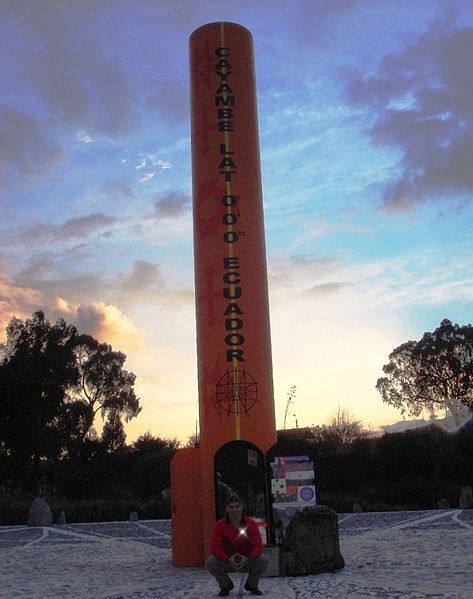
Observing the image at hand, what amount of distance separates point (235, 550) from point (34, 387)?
35.4m

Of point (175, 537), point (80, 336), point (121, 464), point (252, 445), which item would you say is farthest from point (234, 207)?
point (80, 336)

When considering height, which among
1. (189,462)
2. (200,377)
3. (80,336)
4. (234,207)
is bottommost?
(189,462)

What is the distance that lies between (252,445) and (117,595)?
3.82 m

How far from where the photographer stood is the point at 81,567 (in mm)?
12836

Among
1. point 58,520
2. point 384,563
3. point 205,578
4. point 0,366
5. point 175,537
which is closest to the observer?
point 205,578

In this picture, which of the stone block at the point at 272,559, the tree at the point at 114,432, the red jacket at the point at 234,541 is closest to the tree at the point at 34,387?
the tree at the point at 114,432

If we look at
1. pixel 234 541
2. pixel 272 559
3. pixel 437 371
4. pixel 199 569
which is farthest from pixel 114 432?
pixel 234 541

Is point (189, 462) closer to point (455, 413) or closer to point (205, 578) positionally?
point (205, 578)

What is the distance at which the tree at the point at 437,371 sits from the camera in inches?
1966

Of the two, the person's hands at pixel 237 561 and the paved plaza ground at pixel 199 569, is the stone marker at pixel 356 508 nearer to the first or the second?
the paved plaza ground at pixel 199 569

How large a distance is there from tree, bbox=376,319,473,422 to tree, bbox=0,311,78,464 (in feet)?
81.2

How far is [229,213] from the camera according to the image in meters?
13.1

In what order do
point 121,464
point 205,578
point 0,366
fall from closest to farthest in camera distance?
point 205,578 → point 121,464 → point 0,366

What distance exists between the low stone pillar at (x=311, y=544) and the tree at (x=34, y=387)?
32.8m
